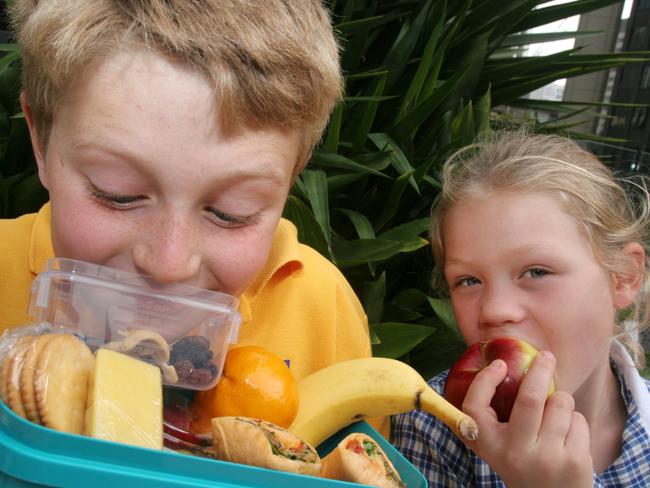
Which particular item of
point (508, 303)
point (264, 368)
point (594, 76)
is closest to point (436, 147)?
point (508, 303)

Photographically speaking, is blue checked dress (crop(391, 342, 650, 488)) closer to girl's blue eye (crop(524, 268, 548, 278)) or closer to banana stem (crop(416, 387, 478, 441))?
girl's blue eye (crop(524, 268, 548, 278))

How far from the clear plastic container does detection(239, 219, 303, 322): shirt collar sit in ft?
1.25

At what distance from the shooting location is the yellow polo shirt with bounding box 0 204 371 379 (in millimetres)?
1524

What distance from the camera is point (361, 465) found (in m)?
0.82

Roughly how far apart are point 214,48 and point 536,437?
884 millimetres

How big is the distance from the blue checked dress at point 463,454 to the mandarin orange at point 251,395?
79cm

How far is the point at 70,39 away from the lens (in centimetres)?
119

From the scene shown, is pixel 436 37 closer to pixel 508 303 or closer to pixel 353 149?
pixel 353 149

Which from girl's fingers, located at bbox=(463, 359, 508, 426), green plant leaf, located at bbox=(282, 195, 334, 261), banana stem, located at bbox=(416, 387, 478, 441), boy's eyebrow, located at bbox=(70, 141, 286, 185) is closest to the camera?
banana stem, located at bbox=(416, 387, 478, 441)

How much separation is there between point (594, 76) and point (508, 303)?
5.91 metres

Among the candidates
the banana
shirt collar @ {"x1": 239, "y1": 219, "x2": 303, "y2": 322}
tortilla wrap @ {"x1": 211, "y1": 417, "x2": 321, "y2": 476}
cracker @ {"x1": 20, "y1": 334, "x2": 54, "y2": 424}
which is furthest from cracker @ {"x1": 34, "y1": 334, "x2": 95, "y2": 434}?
shirt collar @ {"x1": 239, "y1": 219, "x2": 303, "y2": 322}

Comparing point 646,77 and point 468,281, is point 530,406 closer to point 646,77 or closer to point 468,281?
point 468,281

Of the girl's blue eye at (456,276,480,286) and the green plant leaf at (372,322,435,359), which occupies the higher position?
the girl's blue eye at (456,276,480,286)

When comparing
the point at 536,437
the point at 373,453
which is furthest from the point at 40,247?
the point at 536,437
